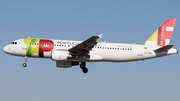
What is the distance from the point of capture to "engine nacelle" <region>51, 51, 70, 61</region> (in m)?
48.2

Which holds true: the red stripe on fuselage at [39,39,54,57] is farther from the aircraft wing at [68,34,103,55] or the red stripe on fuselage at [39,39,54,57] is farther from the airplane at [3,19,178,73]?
the aircraft wing at [68,34,103,55]

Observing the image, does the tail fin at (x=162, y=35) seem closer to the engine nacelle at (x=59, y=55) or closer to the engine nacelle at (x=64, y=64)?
the engine nacelle at (x=64, y=64)

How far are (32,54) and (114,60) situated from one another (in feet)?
40.7

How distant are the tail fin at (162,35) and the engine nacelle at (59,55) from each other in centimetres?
1325

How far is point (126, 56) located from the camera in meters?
50.5

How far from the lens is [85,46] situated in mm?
48344

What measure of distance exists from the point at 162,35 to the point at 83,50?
1374 centimetres

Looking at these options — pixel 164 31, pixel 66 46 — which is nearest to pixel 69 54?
pixel 66 46

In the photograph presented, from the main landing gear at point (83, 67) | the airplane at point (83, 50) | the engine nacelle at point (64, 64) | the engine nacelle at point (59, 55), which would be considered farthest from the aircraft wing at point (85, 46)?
the engine nacelle at point (64, 64)

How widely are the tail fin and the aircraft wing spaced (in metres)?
9.94

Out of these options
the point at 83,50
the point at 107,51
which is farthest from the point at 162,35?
the point at 83,50

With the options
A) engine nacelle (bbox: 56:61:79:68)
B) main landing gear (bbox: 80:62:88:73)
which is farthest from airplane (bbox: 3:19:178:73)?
engine nacelle (bbox: 56:61:79:68)

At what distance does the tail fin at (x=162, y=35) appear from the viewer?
5312cm

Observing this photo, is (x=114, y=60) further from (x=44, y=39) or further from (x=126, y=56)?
(x=44, y=39)
